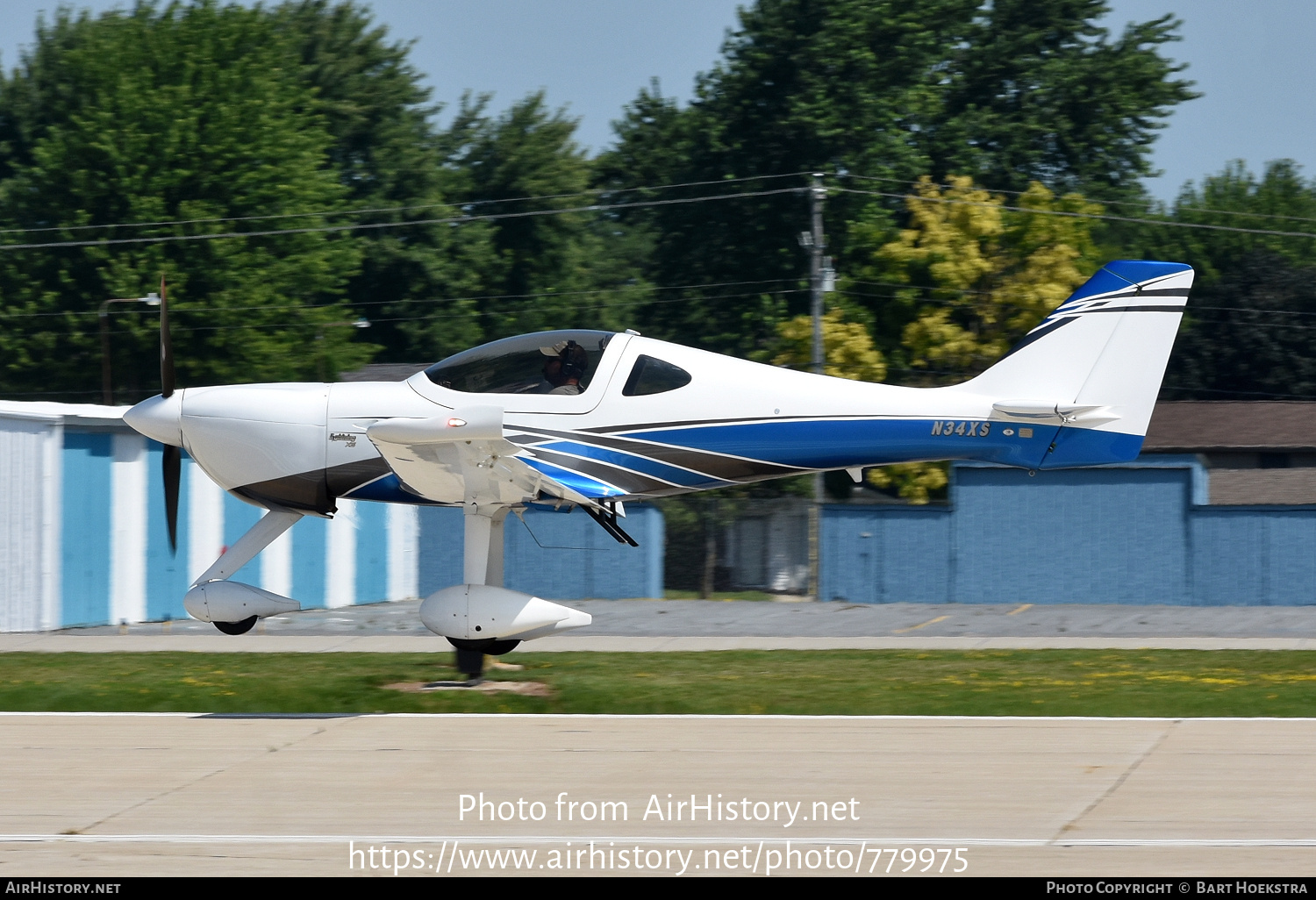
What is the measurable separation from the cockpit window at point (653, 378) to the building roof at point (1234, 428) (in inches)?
1035

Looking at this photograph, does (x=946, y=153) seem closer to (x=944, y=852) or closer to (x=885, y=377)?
(x=885, y=377)

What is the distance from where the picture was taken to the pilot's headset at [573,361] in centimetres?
1231

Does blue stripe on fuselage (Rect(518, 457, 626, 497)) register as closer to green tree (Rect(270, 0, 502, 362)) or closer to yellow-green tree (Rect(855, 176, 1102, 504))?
yellow-green tree (Rect(855, 176, 1102, 504))

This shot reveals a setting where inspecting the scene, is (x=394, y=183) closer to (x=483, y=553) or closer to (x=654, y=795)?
(x=483, y=553)

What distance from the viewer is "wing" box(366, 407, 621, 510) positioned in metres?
10.7

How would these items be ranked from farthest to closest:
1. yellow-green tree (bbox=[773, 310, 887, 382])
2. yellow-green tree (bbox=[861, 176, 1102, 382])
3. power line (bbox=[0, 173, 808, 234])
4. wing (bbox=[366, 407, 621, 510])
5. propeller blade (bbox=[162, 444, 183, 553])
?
1. power line (bbox=[0, 173, 808, 234])
2. yellow-green tree (bbox=[861, 176, 1102, 382])
3. yellow-green tree (bbox=[773, 310, 887, 382])
4. propeller blade (bbox=[162, 444, 183, 553])
5. wing (bbox=[366, 407, 621, 510])

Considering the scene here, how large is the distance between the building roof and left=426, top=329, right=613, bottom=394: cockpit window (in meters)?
26.8

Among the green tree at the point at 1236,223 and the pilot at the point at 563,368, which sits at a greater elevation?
the green tree at the point at 1236,223

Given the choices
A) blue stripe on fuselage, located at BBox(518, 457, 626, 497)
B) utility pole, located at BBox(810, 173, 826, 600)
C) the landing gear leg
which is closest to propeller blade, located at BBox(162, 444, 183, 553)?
the landing gear leg

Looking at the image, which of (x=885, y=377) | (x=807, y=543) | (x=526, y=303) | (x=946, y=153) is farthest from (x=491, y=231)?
(x=807, y=543)

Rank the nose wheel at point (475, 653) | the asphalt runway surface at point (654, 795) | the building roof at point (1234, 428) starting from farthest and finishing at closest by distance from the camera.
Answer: the building roof at point (1234, 428) → the nose wheel at point (475, 653) → the asphalt runway surface at point (654, 795)

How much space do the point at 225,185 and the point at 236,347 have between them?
492cm

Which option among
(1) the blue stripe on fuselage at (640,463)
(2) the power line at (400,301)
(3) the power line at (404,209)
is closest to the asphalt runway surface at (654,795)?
(1) the blue stripe on fuselage at (640,463)

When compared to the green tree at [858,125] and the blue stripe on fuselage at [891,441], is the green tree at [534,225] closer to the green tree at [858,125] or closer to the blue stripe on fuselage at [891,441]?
the green tree at [858,125]
